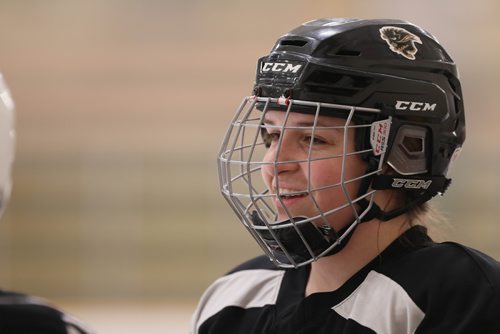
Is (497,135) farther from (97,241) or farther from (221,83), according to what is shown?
(97,241)

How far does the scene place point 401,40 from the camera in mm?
1712

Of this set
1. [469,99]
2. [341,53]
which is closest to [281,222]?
[341,53]

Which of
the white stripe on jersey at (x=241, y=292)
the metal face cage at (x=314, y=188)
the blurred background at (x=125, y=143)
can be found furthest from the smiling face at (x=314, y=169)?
the blurred background at (x=125, y=143)

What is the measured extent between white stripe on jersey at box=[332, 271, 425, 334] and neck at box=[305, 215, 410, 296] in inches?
1.8

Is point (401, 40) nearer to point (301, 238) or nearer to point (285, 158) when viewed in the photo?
point (285, 158)

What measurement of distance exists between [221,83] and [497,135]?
1.40 metres

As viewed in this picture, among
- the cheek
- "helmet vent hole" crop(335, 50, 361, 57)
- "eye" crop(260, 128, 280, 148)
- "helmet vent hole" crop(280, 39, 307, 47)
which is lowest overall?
the cheek

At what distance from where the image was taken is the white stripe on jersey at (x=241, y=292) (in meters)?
1.89

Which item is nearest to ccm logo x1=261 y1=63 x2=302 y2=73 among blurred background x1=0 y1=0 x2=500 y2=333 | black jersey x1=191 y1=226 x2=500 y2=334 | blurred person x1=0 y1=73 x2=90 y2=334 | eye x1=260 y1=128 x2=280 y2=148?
eye x1=260 y1=128 x2=280 y2=148

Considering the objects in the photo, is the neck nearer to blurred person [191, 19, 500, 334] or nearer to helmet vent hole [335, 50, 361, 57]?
blurred person [191, 19, 500, 334]

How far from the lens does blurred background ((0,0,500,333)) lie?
4648 millimetres

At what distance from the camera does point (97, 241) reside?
15.4 ft

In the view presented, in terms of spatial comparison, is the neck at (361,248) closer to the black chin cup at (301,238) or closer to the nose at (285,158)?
the black chin cup at (301,238)

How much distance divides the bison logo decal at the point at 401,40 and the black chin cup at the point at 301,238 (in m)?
0.35
